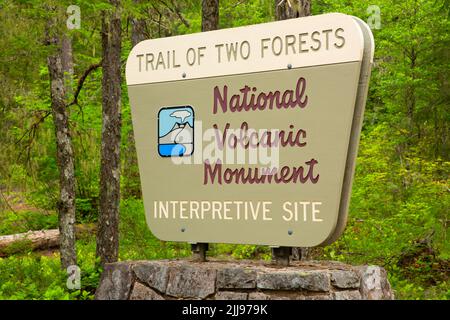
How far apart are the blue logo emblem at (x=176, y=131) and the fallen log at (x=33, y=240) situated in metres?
9.17

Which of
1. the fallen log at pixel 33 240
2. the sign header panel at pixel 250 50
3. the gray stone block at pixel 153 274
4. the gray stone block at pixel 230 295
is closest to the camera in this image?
the sign header panel at pixel 250 50

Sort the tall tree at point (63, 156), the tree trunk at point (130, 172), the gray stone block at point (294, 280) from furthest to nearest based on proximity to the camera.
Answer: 1. the tree trunk at point (130, 172)
2. the tall tree at point (63, 156)
3. the gray stone block at point (294, 280)

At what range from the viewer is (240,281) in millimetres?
6789

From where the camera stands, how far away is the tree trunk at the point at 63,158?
34.6 ft

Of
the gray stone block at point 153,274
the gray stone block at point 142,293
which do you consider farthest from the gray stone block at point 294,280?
the gray stone block at point 142,293

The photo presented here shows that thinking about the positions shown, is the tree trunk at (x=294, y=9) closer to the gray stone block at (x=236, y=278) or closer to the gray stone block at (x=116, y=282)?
the gray stone block at (x=236, y=278)

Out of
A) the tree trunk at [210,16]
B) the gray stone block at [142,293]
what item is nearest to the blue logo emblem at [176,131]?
the gray stone block at [142,293]

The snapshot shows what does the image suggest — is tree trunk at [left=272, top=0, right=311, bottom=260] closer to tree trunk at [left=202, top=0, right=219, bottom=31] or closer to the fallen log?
tree trunk at [left=202, top=0, right=219, bottom=31]

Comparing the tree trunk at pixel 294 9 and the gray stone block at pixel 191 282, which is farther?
the tree trunk at pixel 294 9

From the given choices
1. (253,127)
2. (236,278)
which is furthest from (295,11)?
(236,278)

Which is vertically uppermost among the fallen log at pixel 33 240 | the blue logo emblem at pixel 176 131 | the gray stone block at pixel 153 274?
the blue logo emblem at pixel 176 131

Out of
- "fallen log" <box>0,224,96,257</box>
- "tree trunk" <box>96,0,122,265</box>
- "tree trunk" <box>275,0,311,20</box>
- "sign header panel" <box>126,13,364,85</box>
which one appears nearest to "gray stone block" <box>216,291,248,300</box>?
"sign header panel" <box>126,13,364,85</box>

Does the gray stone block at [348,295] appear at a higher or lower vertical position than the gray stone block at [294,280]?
lower
